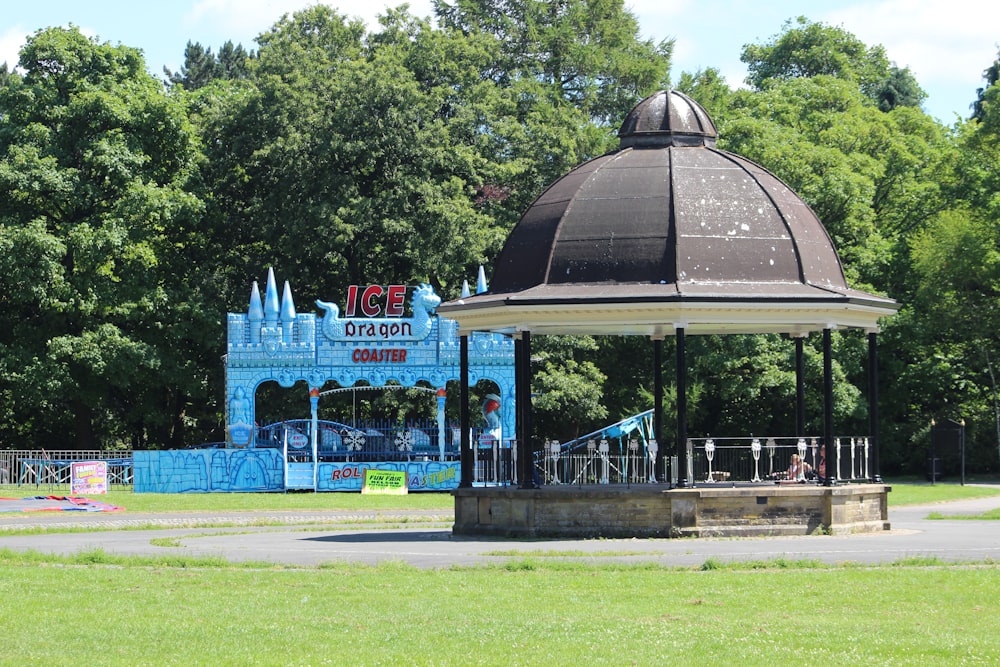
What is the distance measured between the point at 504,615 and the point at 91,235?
147ft

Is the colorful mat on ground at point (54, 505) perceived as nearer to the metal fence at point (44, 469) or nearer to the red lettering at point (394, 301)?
the metal fence at point (44, 469)

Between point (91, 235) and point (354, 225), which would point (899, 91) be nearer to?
point (354, 225)

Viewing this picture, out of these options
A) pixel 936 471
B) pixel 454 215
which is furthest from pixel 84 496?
pixel 936 471

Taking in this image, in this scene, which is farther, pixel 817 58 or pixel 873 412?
pixel 817 58

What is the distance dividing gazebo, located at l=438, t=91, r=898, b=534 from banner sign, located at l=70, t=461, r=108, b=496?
67.8 ft

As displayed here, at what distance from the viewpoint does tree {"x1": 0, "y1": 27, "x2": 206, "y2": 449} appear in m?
57.5

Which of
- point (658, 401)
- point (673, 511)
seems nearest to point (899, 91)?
point (658, 401)

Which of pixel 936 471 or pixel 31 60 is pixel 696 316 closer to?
pixel 936 471

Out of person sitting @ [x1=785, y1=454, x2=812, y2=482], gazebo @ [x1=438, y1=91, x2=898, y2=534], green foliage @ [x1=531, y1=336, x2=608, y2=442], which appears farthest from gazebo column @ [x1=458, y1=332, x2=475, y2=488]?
green foliage @ [x1=531, y1=336, x2=608, y2=442]

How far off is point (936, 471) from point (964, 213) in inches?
406

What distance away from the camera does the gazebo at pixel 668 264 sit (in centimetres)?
2784

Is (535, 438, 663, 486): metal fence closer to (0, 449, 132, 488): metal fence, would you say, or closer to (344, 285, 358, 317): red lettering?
(344, 285, 358, 317): red lettering

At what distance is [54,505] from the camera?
4084 centimetres

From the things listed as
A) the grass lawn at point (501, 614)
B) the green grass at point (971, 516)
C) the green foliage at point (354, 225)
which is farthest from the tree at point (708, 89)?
the grass lawn at point (501, 614)
